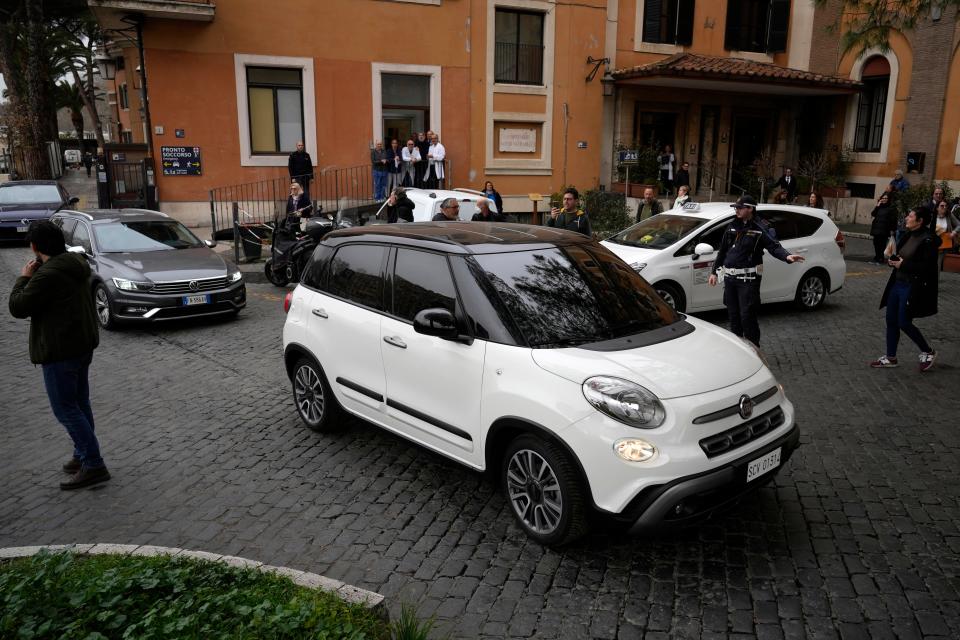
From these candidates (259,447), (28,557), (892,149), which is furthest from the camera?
(892,149)

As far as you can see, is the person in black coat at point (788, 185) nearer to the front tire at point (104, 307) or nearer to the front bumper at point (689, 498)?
the front tire at point (104, 307)

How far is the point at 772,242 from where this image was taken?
809 centimetres

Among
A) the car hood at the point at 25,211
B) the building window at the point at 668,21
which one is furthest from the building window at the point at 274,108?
the building window at the point at 668,21

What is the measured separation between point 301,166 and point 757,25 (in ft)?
54.4

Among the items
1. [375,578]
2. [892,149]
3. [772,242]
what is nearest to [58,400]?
[375,578]

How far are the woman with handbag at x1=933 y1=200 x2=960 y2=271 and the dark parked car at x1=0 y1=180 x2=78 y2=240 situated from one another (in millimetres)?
19788

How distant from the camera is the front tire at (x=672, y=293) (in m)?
10.0

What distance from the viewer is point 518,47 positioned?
2203 cm

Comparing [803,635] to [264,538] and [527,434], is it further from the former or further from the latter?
[264,538]

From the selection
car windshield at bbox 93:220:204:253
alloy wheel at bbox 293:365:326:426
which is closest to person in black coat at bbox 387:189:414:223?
car windshield at bbox 93:220:204:253

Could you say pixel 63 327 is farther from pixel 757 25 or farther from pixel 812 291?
A: pixel 757 25

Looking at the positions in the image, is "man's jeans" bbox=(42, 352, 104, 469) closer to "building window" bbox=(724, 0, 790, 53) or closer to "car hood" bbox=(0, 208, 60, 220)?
"car hood" bbox=(0, 208, 60, 220)

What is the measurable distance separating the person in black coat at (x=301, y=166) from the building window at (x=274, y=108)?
0.90 metres

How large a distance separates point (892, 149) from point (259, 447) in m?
23.4
